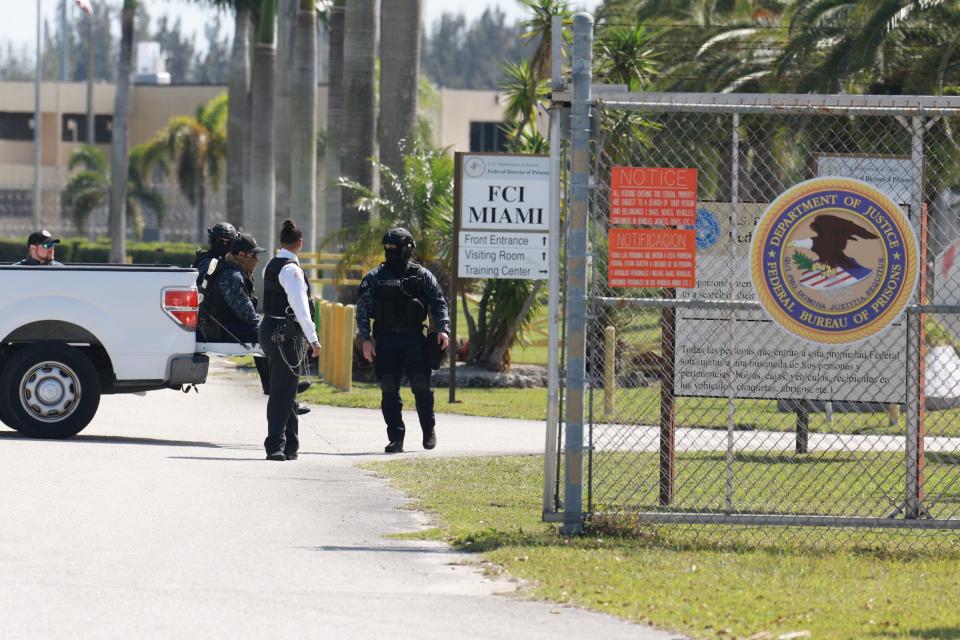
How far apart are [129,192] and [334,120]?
44.9 m

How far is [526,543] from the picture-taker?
27.3ft

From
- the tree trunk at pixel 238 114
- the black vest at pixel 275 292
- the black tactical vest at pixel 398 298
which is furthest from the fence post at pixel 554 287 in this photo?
the tree trunk at pixel 238 114

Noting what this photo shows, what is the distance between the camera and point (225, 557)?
7883 millimetres

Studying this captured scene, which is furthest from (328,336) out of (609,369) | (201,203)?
(201,203)

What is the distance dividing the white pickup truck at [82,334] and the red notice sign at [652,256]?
543 cm

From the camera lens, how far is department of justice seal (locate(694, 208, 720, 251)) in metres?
9.37

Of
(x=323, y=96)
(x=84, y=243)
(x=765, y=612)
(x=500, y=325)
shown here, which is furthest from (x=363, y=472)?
(x=323, y=96)

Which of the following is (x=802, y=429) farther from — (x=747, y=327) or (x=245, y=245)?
(x=245, y=245)

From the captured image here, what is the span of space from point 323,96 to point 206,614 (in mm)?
70018

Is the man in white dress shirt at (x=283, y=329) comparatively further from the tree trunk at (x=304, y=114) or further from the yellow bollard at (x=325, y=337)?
the tree trunk at (x=304, y=114)

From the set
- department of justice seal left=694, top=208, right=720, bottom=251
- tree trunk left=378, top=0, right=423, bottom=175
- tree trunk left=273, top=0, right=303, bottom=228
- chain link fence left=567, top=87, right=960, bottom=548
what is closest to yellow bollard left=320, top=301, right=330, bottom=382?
tree trunk left=378, top=0, right=423, bottom=175

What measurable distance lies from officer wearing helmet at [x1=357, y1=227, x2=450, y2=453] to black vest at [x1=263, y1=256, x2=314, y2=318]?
586 mm

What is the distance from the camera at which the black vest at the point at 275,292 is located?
11883 millimetres

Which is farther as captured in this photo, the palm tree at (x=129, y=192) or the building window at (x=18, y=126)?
the building window at (x=18, y=126)
